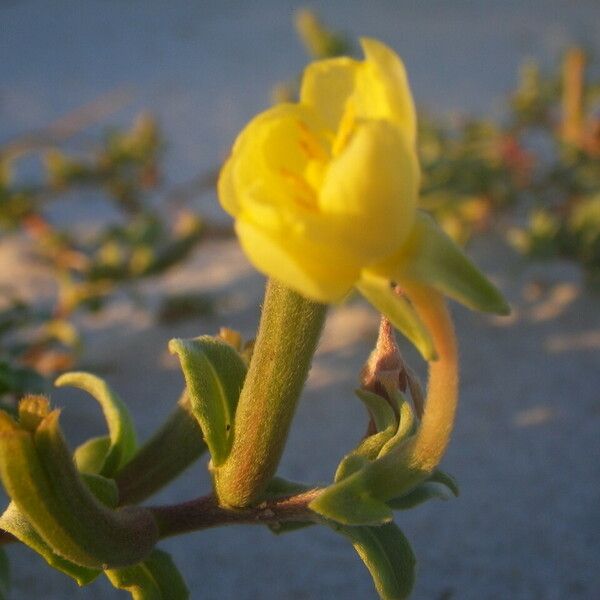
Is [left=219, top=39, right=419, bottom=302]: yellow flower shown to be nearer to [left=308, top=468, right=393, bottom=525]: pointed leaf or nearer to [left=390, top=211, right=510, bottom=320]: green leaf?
[left=390, top=211, right=510, bottom=320]: green leaf

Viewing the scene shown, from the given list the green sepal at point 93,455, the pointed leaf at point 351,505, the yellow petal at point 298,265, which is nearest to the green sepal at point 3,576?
the green sepal at point 93,455

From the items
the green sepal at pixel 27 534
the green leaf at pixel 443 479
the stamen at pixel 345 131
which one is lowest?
Result: the green leaf at pixel 443 479

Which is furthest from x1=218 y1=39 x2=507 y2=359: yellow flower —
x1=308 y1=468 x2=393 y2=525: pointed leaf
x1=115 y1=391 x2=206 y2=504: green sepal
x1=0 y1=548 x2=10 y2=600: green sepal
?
x1=0 y1=548 x2=10 y2=600: green sepal

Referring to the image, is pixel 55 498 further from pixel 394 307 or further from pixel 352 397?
pixel 352 397

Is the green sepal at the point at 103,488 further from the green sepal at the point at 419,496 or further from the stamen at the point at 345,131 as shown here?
the stamen at the point at 345,131

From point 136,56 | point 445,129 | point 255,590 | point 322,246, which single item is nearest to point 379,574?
point 322,246

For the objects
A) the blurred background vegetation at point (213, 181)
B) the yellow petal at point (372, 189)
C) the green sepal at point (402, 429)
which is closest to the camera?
the yellow petal at point (372, 189)
